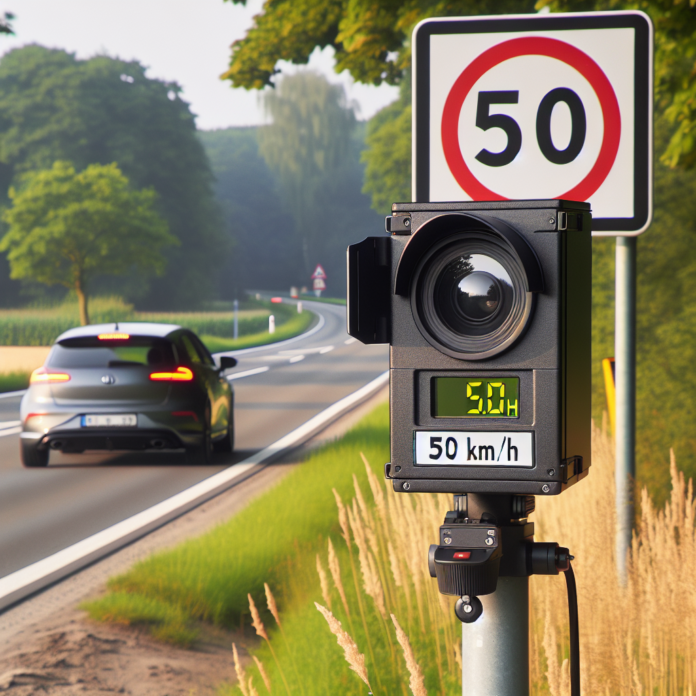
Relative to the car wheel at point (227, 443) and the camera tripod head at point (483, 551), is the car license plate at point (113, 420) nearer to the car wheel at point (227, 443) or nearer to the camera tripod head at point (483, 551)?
the car wheel at point (227, 443)

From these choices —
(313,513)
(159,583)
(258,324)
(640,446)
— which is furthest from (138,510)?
(258,324)

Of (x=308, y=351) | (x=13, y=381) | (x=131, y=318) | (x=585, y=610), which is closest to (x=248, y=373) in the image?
(x=13, y=381)

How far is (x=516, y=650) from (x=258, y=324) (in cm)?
6134

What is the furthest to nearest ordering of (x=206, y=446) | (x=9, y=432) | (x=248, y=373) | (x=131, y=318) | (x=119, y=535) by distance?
(x=131, y=318)
(x=248, y=373)
(x=9, y=432)
(x=206, y=446)
(x=119, y=535)

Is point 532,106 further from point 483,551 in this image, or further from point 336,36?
point 336,36

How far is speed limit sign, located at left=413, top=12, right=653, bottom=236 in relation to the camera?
308cm

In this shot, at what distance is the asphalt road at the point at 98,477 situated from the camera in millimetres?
7941

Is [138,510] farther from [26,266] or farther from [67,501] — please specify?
[26,266]

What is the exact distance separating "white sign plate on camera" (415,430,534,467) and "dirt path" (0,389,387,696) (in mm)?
2950

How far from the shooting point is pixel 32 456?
11414mm

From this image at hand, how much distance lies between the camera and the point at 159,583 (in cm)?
A: 564

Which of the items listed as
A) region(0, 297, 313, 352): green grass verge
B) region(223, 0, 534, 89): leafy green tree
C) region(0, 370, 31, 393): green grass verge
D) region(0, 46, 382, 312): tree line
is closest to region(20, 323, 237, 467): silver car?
region(223, 0, 534, 89): leafy green tree

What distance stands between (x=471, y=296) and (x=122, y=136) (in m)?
85.5

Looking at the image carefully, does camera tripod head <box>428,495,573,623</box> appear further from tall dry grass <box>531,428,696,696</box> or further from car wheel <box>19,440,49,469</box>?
car wheel <box>19,440,49,469</box>
